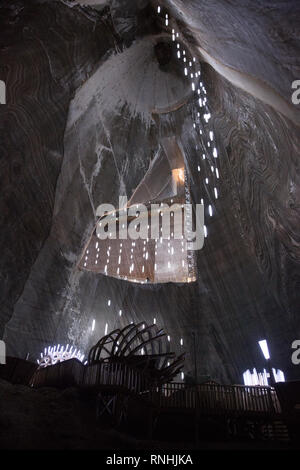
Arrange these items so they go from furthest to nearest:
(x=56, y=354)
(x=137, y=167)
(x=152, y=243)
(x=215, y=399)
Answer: (x=152, y=243), (x=137, y=167), (x=56, y=354), (x=215, y=399)

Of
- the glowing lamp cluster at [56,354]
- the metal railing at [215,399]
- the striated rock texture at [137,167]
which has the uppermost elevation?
the striated rock texture at [137,167]

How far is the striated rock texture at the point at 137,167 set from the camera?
12.8 meters

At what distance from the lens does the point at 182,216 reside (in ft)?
83.3

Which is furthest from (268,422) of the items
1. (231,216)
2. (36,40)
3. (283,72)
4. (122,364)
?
(36,40)

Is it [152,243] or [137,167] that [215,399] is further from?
[137,167]

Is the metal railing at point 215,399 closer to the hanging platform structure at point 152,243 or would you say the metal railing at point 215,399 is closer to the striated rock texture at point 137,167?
the striated rock texture at point 137,167

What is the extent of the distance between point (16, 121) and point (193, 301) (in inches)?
566

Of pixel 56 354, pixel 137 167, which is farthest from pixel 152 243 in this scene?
pixel 56 354

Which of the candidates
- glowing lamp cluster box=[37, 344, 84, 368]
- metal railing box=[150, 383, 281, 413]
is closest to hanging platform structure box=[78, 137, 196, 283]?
glowing lamp cluster box=[37, 344, 84, 368]

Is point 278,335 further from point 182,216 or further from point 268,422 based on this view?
point 182,216

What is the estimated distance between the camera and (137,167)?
77.0 ft

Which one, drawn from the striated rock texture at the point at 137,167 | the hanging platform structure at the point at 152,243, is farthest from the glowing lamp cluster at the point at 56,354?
the hanging platform structure at the point at 152,243

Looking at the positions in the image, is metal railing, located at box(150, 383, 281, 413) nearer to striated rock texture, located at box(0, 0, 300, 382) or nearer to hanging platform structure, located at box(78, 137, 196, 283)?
striated rock texture, located at box(0, 0, 300, 382)

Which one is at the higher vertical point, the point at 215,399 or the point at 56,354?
the point at 56,354
